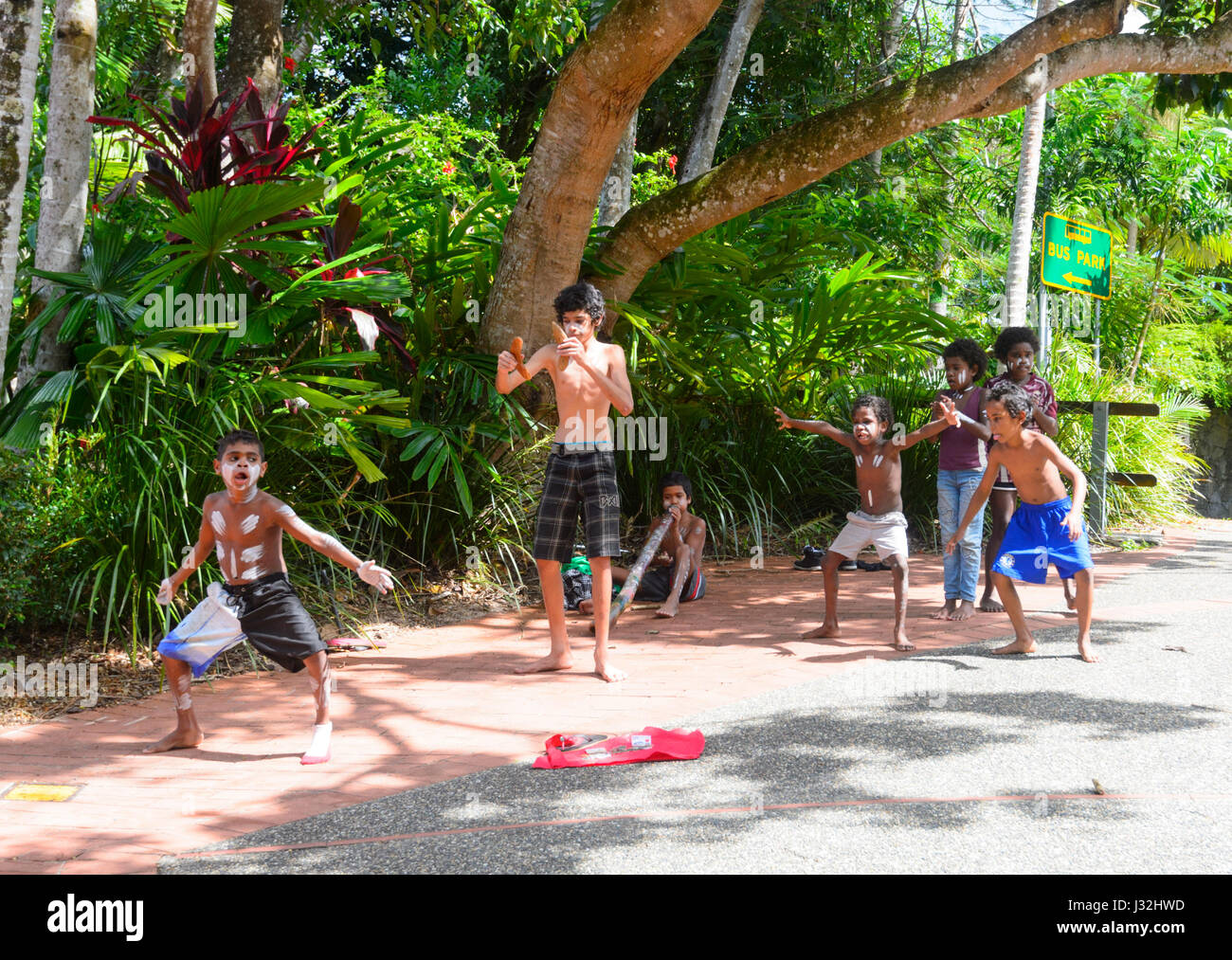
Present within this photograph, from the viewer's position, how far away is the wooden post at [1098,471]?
10438 mm

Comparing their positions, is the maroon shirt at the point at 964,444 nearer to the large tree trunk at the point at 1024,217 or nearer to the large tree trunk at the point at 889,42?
the large tree trunk at the point at 1024,217

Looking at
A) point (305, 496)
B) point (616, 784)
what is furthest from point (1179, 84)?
point (616, 784)

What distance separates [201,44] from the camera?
7.48 m

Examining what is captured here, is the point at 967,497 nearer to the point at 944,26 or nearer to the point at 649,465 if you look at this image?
the point at 649,465

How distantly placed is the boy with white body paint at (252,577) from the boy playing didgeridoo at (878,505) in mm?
2773

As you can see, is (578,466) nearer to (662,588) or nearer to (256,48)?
(662,588)

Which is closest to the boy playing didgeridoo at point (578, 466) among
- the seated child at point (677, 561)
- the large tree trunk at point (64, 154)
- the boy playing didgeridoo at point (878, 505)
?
the boy playing didgeridoo at point (878, 505)

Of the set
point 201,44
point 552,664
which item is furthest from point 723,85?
point 552,664

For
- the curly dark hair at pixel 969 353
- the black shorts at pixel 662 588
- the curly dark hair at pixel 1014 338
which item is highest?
the curly dark hair at pixel 1014 338

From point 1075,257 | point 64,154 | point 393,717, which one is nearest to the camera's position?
point 393,717

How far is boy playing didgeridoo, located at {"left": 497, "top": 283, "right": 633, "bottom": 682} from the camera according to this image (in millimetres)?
5719

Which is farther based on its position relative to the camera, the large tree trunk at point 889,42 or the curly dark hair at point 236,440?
the large tree trunk at point 889,42

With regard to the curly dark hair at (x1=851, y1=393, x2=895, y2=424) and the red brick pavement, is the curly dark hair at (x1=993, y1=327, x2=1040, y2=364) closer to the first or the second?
the curly dark hair at (x1=851, y1=393, x2=895, y2=424)

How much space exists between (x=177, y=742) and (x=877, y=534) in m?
3.60
